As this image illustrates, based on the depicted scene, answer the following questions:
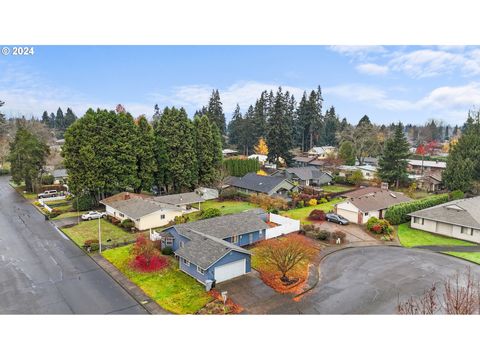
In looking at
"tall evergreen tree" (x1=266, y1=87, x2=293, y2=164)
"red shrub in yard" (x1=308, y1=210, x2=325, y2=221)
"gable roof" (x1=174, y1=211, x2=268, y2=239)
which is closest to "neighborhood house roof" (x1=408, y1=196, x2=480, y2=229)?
"red shrub in yard" (x1=308, y1=210, x2=325, y2=221)

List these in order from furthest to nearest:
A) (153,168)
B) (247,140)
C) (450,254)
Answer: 1. (247,140)
2. (153,168)
3. (450,254)

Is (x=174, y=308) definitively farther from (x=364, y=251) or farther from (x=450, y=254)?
(x=450, y=254)

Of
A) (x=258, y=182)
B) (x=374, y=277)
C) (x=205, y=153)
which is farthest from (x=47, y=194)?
(x=374, y=277)

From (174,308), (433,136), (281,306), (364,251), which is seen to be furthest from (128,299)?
(433,136)

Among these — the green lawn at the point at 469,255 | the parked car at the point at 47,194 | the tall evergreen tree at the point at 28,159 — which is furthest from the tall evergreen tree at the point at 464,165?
the tall evergreen tree at the point at 28,159

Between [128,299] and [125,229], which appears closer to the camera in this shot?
[128,299]

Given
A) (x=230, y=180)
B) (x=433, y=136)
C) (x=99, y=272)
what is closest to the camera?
(x=99, y=272)
